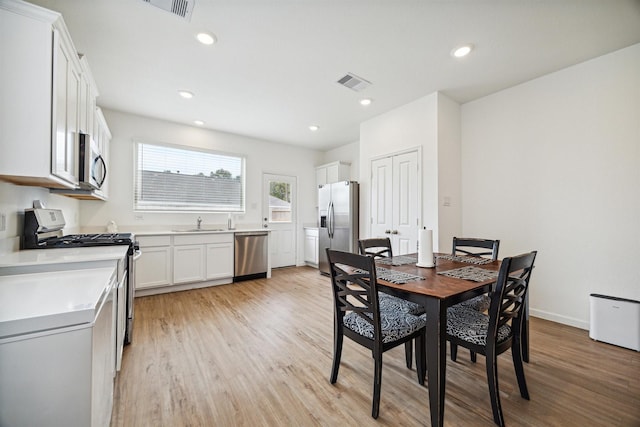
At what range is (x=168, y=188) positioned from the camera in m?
4.37

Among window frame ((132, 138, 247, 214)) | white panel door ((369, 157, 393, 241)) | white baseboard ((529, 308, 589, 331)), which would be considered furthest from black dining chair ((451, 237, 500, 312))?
window frame ((132, 138, 247, 214))

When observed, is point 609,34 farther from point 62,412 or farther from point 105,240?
point 105,240

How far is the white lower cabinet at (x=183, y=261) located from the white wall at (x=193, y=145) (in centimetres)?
65

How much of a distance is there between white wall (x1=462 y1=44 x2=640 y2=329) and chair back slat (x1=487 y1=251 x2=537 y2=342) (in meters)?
1.79

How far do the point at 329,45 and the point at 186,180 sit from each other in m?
3.41

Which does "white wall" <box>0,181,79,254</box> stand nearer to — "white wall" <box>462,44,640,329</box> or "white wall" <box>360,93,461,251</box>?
"white wall" <box>360,93,461,251</box>

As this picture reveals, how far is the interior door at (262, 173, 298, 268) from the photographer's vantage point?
18.1 ft

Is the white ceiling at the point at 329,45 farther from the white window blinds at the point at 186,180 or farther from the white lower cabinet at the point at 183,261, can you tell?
the white lower cabinet at the point at 183,261

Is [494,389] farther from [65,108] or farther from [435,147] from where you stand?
[65,108]

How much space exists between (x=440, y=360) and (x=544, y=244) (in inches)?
101

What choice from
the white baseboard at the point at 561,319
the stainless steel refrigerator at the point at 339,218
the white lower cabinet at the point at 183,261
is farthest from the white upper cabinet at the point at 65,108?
the white baseboard at the point at 561,319

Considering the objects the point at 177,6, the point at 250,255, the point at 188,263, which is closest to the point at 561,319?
the point at 250,255

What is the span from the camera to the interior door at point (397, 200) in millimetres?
3542

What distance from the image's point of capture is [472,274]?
5.63 ft
